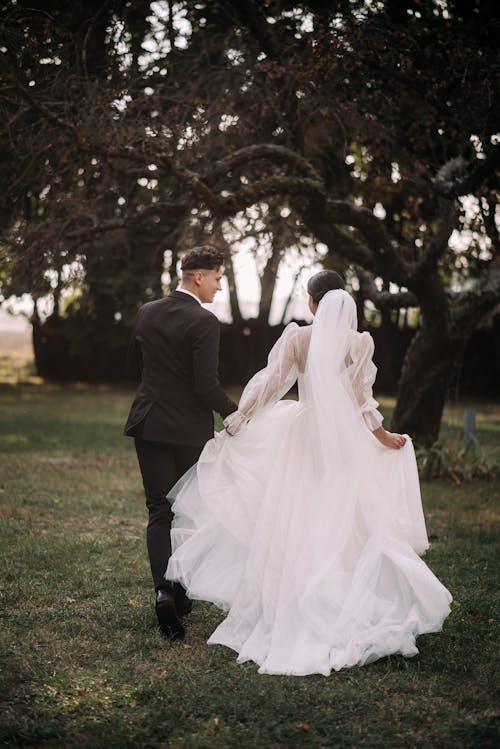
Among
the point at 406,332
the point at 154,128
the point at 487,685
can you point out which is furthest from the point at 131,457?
the point at 406,332

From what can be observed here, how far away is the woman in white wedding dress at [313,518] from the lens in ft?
14.9

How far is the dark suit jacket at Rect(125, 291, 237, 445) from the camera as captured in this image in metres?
4.98

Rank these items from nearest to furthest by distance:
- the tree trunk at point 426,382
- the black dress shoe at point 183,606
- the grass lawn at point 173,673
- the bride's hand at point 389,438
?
the grass lawn at point 173,673
the bride's hand at point 389,438
the black dress shoe at point 183,606
the tree trunk at point 426,382

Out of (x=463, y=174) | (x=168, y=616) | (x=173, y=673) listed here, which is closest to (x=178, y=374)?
(x=168, y=616)

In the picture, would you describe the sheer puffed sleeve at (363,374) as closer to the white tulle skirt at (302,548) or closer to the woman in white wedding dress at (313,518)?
the woman in white wedding dress at (313,518)

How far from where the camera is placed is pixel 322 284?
5.05m

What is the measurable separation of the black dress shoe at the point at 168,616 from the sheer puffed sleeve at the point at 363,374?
1.60 m

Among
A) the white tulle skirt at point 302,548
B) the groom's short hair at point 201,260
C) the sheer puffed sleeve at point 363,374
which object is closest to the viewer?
the white tulle skirt at point 302,548

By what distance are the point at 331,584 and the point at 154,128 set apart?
22.0 ft

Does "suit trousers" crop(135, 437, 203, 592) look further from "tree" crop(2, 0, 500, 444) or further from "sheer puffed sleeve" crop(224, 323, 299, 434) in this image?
"tree" crop(2, 0, 500, 444)

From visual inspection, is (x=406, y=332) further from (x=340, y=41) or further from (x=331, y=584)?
(x=331, y=584)

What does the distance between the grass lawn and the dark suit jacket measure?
4.17 ft

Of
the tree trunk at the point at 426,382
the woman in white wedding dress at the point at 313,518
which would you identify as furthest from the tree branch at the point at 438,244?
the woman in white wedding dress at the point at 313,518

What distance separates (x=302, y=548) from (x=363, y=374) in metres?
1.09
